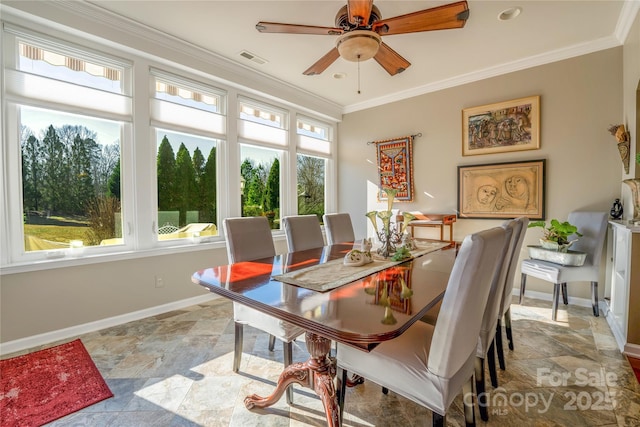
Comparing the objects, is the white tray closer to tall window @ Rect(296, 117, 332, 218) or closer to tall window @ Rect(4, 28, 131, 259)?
→ tall window @ Rect(296, 117, 332, 218)

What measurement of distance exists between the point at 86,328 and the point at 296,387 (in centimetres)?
210

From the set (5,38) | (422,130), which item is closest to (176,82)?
(5,38)

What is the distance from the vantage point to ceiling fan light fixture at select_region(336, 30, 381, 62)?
6.36 feet

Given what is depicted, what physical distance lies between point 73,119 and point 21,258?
4.16ft

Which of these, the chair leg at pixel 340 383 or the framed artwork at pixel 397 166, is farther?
the framed artwork at pixel 397 166

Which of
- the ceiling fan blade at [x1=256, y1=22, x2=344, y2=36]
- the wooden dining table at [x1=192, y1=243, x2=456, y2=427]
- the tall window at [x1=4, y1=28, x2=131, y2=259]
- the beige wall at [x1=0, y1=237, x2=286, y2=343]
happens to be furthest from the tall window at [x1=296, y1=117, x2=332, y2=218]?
the wooden dining table at [x1=192, y1=243, x2=456, y2=427]

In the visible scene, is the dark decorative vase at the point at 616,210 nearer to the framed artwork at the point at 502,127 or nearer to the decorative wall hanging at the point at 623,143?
the decorative wall hanging at the point at 623,143

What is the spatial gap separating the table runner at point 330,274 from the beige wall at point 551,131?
2531 mm

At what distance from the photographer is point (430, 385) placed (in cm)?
117

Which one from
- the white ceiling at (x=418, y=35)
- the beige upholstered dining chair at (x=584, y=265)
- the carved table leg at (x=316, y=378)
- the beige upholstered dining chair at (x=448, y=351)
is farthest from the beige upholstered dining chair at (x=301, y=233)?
the beige upholstered dining chair at (x=584, y=265)

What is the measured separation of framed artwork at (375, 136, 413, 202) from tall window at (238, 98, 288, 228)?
5.20ft

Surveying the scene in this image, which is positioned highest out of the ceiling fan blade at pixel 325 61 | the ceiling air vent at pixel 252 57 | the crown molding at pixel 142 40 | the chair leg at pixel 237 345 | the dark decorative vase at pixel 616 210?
the ceiling air vent at pixel 252 57

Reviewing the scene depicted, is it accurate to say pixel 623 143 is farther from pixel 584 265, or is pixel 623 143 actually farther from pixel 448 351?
pixel 448 351

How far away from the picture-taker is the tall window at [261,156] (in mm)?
4043
